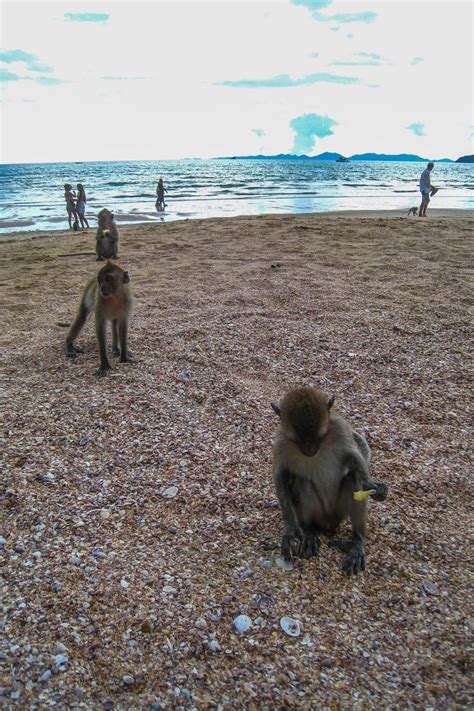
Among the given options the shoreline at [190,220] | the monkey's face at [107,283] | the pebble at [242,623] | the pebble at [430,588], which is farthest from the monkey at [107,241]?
the pebble at [430,588]

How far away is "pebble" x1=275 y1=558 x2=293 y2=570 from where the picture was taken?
288cm

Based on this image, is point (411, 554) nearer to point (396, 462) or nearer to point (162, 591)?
point (396, 462)

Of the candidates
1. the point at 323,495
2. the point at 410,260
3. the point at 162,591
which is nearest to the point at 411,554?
the point at 323,495

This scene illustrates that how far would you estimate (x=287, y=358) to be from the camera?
5789mm

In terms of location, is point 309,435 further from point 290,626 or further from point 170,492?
point 170,492

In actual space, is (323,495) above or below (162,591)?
above

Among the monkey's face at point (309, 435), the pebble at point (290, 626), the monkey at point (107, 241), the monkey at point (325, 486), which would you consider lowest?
the pebble at point (290, 626)

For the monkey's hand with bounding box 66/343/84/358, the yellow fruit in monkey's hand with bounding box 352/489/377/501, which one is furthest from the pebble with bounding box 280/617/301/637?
the monkey's hand with bounding box 66/343/84/358

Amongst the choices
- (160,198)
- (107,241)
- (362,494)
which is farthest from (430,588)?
(160,198)

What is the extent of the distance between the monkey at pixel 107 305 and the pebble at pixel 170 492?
2228mm

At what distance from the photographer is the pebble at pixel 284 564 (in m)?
2.88

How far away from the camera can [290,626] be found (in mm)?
2516

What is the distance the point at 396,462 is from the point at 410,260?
728cm

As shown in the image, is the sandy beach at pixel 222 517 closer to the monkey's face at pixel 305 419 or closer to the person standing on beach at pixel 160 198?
the monkey's face at pixel 305 419
